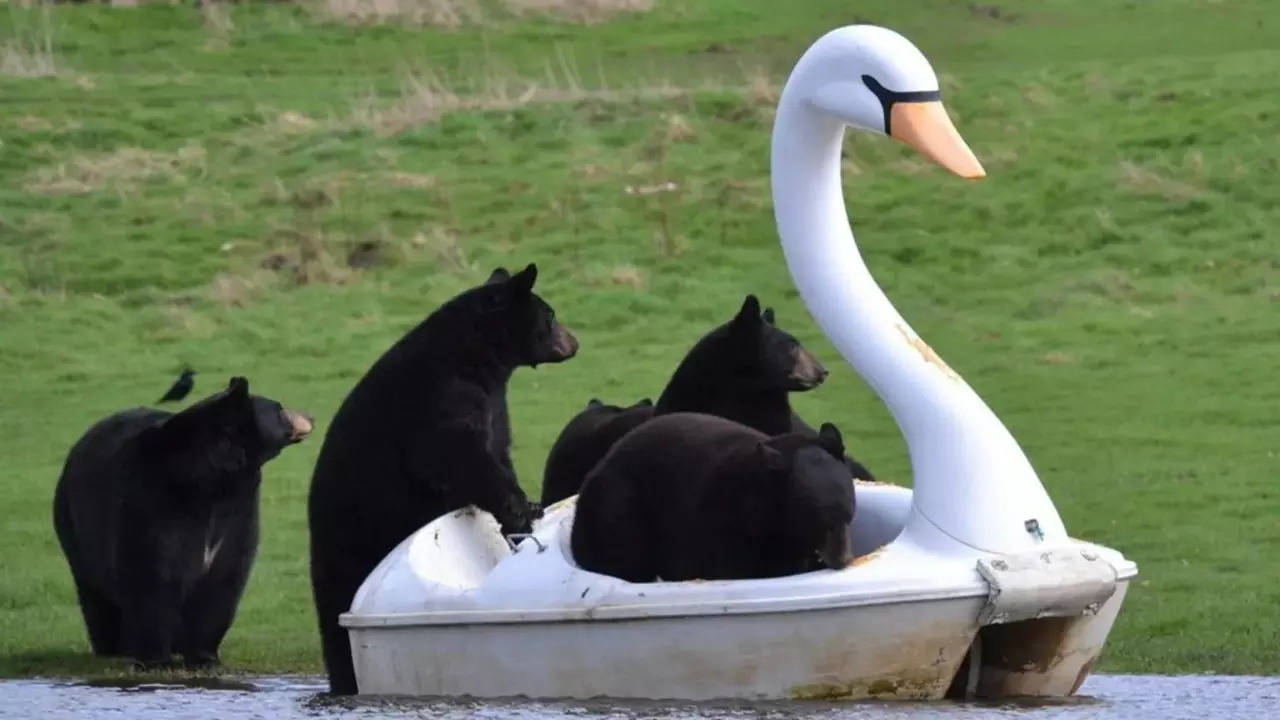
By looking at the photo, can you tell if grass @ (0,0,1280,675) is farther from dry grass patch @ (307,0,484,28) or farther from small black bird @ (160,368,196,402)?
dry grass patch @ (307,0,484,28)

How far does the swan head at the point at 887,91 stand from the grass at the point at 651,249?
349 cm

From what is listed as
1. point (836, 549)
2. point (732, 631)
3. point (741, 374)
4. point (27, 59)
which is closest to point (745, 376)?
point (741, 374)

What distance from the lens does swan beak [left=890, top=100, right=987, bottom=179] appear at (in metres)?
9.54

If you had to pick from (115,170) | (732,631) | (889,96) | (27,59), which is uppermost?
(27,59)

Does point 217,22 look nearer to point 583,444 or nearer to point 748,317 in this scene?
point 583,444

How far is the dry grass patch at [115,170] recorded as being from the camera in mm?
30391

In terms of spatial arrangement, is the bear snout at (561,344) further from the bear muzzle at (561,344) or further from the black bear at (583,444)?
the black bear at (583,444)

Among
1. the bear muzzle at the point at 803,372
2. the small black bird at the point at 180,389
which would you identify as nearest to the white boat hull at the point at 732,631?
the bear muzzle at the point at 803,372

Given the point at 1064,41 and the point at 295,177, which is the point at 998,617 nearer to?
Answer: the point at 295,177

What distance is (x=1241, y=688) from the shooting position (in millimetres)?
10703

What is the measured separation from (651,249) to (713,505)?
57.8 ft

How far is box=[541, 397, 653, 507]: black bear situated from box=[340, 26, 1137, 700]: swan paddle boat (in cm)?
233

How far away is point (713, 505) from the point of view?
960 centimetres

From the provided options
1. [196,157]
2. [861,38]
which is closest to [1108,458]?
[861,38]
